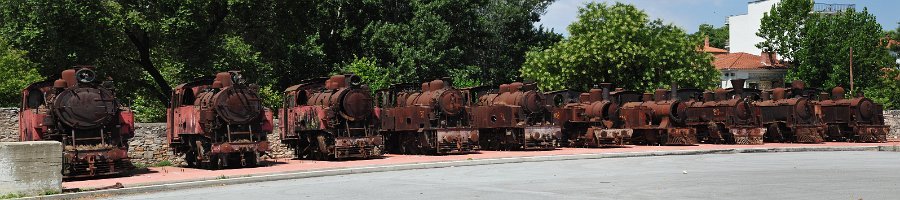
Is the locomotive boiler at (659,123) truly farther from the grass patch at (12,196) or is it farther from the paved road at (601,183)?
the grass patch at (12,196)

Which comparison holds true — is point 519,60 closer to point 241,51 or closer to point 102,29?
point 241,51

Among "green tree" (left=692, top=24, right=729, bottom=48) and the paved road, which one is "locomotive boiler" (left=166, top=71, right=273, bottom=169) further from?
"green tree" (left=692, top=24, right=729, bottom=48)

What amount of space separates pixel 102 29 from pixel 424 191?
75.1 ft

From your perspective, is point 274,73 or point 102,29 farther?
point 274,73

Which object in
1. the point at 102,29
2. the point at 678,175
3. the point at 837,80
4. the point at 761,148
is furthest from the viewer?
the point at 837,80

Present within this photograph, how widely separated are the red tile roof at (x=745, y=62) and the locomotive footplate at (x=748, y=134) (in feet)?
125

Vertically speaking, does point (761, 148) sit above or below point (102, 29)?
below

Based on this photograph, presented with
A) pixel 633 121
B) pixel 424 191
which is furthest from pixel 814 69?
pixel 424 191

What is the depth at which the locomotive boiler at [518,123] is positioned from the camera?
3231cm

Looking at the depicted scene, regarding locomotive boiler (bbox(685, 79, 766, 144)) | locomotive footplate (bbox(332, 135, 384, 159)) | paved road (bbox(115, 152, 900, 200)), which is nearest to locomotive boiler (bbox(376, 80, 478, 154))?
locomotive footplate (bbox(332, 135, 384, 159))

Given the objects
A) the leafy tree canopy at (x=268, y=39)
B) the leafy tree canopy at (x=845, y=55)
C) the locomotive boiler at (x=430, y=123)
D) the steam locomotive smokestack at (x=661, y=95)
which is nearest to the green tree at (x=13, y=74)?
the leafy tree canopy at (x=268, y=39)

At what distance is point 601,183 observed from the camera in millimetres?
17031

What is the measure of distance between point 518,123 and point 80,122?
53.1ft

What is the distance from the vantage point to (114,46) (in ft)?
119
